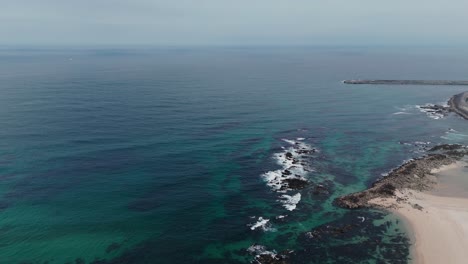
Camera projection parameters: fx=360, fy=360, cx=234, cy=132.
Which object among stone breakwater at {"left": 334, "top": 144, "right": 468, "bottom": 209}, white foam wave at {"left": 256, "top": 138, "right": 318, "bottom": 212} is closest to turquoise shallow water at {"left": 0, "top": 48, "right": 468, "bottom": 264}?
white foam wave at {"left": 256, "top": 138, "right": 318, "bottom": 212}

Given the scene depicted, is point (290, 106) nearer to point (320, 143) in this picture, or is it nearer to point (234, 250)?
point (320, 143)

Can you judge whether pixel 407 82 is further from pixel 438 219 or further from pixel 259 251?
pixel 259 251

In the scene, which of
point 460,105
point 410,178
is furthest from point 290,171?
point 460,105

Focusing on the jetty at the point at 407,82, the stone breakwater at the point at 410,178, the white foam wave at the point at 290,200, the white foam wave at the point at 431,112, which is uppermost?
the jetty at the point at 407,82

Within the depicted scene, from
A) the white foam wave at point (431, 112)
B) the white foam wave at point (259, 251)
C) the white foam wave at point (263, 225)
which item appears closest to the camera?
the white foam wave at point (259, 251)

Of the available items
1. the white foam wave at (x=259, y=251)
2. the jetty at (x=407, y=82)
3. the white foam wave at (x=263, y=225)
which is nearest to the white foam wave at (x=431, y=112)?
the jetty at (x=407, y=82)

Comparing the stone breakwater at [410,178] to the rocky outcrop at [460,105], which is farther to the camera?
the rocky outcrop at [460,105]

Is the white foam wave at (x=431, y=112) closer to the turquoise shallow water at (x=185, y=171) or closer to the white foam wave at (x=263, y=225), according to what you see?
the turquoise shallow water at (x=185, y=171)
